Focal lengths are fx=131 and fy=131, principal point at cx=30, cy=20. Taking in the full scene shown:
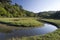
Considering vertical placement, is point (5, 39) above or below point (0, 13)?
above

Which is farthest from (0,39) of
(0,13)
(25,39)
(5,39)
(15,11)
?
(15,11)

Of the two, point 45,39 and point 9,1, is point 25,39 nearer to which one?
point 45,39

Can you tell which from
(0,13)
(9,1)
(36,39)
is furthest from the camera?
(9,1)

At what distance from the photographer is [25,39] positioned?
63.5 feet

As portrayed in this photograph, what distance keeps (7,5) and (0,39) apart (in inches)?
3795

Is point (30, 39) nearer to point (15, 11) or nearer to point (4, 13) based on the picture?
point (4, 13)

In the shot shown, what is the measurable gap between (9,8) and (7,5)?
309cm

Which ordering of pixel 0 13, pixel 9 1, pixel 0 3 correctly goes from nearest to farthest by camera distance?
pixel 0 13 < pixel 0 3 < pixel 9 1

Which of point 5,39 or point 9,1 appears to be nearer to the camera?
point 5,39

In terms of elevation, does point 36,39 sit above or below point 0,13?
above

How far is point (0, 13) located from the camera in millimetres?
95750

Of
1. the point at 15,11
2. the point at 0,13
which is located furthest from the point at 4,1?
the point at 0,13

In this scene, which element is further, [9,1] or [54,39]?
[9,1]

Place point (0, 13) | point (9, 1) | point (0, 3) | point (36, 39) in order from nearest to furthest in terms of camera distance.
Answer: point (36, 39)
point (0, 13)
point (0, 3)
point (9, 1)
